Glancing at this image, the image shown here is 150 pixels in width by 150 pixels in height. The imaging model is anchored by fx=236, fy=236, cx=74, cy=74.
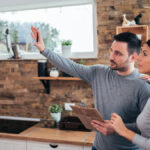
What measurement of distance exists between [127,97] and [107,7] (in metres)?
1.45

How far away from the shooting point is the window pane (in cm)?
300

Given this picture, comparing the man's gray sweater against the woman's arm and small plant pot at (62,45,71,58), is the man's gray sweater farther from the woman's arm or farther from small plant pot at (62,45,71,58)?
small plant pot at (62,45,71,58)

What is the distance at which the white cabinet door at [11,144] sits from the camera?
2.55m

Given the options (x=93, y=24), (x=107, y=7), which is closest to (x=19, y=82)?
(x=93, y=24)

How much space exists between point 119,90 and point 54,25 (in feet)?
5.58

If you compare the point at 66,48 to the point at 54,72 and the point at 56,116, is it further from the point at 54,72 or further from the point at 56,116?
the point at 56,116

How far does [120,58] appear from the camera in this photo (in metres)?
1.75

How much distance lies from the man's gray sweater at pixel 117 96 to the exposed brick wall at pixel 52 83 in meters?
1.02

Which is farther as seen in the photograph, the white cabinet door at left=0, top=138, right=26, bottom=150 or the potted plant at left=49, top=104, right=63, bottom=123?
the potted plant at left=49, top=104, right=63, bottom=123

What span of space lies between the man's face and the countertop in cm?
94

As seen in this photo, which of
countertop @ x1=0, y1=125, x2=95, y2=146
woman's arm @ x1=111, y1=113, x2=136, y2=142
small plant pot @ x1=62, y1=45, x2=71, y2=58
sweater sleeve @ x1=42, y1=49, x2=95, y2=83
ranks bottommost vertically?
countertop @ x1=0, y1=125, x2=95, y2=146

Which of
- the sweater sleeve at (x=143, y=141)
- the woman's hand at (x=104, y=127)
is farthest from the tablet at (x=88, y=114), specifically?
the sweater sleeve at (x=143, y=141)

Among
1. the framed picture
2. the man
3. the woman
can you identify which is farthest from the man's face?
the framed picture

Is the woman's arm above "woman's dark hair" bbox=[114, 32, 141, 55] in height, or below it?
below
